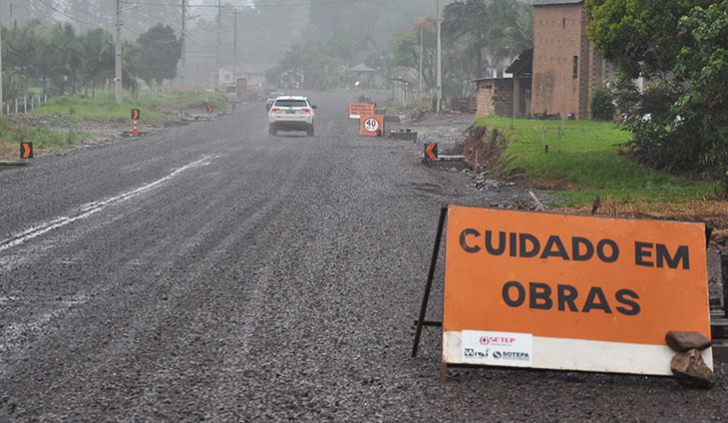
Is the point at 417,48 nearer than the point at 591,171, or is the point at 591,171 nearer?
the point at 591,171

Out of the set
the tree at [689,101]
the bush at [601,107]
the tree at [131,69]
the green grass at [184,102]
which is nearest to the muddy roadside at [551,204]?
the tree at [689,101]

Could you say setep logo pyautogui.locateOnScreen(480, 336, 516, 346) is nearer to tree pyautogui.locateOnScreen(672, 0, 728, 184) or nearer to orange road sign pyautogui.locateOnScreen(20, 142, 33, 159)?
tree pyautogui.locateOnScreen(672, 0, 728, 184)

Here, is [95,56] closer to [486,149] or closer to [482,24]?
[482,24]

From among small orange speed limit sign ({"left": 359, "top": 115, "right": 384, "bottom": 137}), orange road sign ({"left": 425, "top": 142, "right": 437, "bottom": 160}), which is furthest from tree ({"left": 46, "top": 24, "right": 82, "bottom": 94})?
orange road sign ({"left": 425, "top": 142, "right": 437, "bottom": 160})

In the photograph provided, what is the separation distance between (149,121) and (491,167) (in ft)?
88.0

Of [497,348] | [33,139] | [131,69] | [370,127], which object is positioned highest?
[131,69]

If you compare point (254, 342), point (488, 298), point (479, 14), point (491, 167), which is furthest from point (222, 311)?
point (479, 14)

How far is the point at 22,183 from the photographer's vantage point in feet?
61.5

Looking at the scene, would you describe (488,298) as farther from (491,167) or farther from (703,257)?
(491,167)

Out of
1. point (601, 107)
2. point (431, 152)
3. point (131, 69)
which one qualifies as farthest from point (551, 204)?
point (131, 69)

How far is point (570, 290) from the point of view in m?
6.64

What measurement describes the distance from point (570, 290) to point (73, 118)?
3946 centimetres

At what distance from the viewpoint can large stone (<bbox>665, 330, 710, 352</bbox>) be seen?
6340 millimetres

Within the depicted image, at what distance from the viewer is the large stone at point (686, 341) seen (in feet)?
20.8
